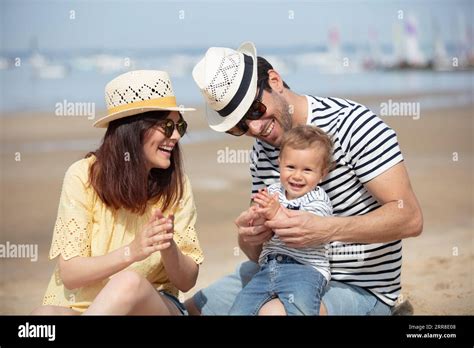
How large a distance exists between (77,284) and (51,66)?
657 inches

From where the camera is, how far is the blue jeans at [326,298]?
12.8ft

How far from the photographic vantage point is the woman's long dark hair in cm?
391

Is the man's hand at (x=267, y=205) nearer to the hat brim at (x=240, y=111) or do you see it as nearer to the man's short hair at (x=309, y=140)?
the man's short hair at (x=309, y=140)

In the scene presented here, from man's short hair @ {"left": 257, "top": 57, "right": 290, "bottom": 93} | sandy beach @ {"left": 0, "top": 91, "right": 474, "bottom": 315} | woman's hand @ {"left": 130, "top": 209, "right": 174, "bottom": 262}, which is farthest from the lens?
sandy beach @ {"left": 0, "top": 91, "right": 474, "bottom": 315}

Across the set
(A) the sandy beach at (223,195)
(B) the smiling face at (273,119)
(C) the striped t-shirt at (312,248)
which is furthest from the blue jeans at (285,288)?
(A) the sandy beach at (223,195)

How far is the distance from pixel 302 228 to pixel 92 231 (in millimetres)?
1026

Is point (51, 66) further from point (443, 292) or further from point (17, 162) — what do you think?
point (443, 292)

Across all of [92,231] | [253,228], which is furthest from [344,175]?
[92,231]

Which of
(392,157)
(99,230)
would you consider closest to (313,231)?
(392,157)

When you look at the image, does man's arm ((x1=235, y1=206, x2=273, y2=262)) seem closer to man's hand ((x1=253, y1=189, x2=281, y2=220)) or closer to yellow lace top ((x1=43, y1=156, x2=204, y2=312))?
man's hand ((x1=253, y1=189, x2=281, y2=220))

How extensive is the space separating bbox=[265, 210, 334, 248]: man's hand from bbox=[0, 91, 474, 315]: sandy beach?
6.35 ft

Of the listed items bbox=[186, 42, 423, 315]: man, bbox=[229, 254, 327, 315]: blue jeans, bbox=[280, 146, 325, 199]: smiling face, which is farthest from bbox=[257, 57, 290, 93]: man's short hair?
bbox=[229, 254, 327, 315]: blue jeans

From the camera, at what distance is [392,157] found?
387cm

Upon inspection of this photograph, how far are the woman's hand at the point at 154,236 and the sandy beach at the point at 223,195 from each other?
2447 millimetres
